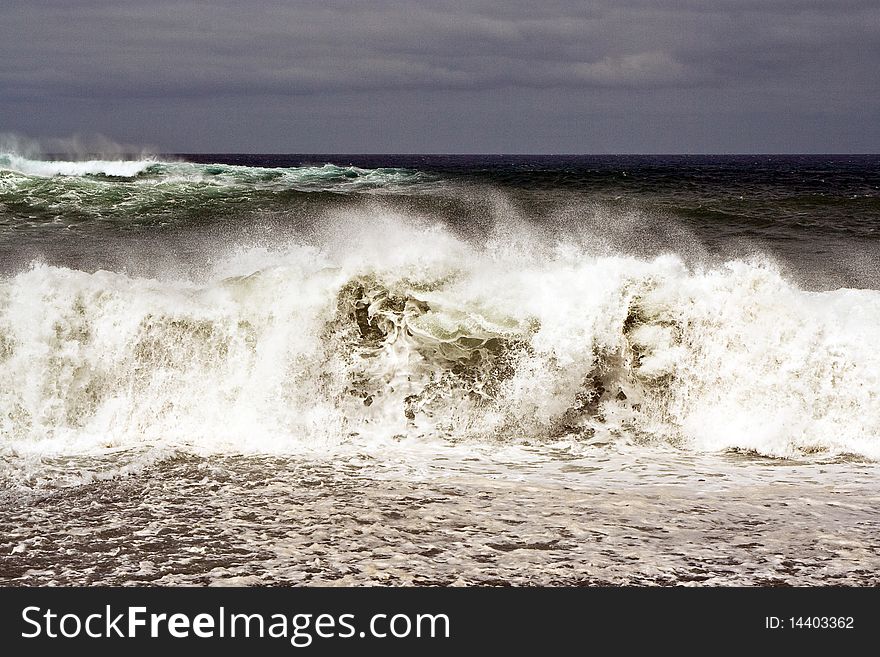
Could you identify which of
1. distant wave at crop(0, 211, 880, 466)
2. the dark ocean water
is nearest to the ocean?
distant wave at crop(0, 211, 880, 466)

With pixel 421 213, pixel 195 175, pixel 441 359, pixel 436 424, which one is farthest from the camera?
pixel 195 175

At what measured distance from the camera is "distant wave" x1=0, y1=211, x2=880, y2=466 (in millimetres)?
7023

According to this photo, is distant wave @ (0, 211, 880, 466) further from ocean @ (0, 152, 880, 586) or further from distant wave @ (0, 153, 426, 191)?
distant wave @ (0, 153, 426, 191)

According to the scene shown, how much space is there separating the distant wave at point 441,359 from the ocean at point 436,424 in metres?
0.02

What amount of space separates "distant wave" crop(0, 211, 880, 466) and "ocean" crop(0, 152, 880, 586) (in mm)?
21

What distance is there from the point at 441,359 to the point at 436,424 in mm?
692

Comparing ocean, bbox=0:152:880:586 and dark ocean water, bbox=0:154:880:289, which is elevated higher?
dark ocean water, bbox=0:154:880:289

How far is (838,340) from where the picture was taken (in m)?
7.31

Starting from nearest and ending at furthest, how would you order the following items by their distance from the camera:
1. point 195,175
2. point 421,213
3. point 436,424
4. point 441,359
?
point 436,424
point 441,359
point 421,213
point 195,175

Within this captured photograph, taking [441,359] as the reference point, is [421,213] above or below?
above

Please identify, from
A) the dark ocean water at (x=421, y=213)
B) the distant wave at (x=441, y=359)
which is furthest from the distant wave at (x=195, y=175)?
the distant wave at (x=441, y=359)

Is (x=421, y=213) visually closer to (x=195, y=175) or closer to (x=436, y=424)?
(x=195, y=175)

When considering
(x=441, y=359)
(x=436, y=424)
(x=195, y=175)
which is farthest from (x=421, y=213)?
(x=436, y=424)

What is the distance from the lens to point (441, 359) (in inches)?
303
